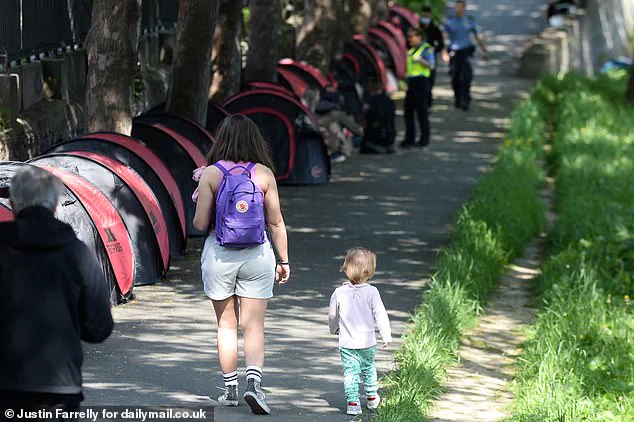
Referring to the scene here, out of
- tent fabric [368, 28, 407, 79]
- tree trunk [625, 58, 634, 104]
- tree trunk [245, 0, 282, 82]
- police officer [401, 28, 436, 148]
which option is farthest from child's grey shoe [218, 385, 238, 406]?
tent fabric [368, 28, 407, 79]

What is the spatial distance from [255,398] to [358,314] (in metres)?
0.73

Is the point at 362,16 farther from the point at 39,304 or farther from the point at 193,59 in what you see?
the point at 39,304

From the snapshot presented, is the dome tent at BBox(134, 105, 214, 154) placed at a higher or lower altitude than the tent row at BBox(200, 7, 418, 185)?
higher

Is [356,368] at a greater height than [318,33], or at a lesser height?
lesser

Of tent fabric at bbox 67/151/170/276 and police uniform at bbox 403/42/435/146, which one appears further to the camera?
police uniform at bbox 403/42/435/146

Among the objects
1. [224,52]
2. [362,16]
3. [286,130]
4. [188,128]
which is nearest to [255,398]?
[188,128]

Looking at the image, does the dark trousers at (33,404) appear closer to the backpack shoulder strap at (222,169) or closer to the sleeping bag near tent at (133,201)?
the backpack shoulder strap at (222,169)

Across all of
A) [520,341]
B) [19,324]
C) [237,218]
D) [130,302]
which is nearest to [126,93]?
[130,302]

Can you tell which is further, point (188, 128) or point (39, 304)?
point (188, 128)

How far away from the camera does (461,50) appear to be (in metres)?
27.2

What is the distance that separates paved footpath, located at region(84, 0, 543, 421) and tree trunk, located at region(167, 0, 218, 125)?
149cm

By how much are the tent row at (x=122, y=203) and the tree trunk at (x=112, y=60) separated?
22.1 inches

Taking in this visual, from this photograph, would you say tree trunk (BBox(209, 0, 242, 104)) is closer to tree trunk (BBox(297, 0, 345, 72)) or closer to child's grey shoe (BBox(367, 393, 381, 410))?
tree trunk (BBox(297, 0, 345, 72))

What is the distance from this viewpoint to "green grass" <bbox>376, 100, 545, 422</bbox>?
8.70m
